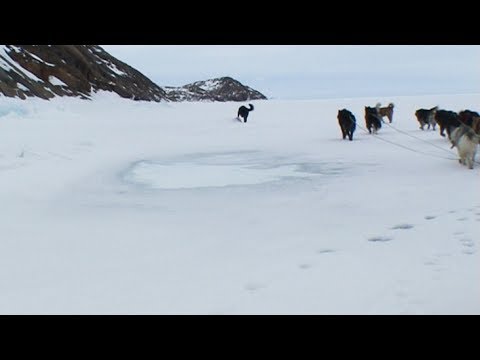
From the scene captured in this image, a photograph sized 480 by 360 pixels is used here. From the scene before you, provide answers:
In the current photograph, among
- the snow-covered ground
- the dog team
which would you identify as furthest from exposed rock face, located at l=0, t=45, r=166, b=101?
the snow-covered ground

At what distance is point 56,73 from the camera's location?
31547 mm

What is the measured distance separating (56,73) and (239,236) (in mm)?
Result: 31542

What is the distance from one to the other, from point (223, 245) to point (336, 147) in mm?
6912

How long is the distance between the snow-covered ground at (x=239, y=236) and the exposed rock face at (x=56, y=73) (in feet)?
51.5

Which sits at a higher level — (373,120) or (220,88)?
(220,88)

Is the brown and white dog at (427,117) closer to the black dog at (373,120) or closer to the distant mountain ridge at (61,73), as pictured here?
the black dog at (373,120)

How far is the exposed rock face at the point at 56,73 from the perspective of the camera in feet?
76.2

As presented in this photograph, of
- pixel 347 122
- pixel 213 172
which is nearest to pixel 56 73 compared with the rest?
pixel 347 122

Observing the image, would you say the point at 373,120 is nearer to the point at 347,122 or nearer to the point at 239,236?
the point at 347,122
